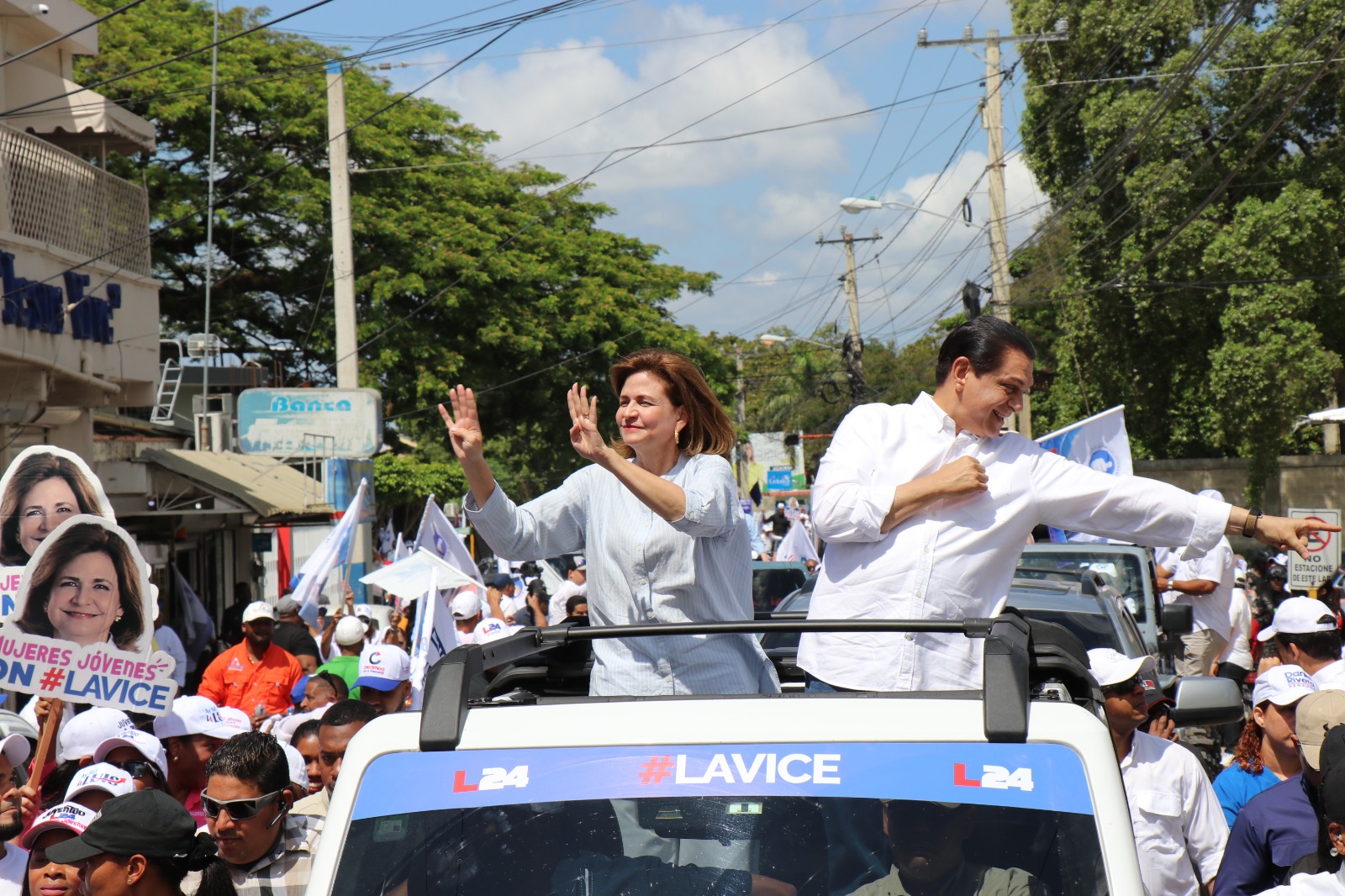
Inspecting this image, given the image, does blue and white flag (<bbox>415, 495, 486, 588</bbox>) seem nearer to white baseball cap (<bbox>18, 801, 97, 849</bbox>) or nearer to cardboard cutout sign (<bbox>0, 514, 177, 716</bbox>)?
cardboard cutout sign (<bbox>0, 514, 177, 716</bbox>)

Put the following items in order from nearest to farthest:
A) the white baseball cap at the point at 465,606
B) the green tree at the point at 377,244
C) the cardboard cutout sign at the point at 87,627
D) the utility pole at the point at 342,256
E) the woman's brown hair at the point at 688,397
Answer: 1. the woman's brown hair at the point at 688,397
2. the cardboard cutout sign at the point at 87,627
3. the white baseball cap at the point at 465,606
4. the utility pole at the point at 342,256
5. the green tree at the point at 377,244

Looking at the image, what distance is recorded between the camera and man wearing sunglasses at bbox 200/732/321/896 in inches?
168

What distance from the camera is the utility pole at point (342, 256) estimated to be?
18.9m

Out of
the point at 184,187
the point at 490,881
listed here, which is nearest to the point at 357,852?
the point at 490,881

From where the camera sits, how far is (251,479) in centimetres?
2075

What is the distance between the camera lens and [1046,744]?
2.38 m

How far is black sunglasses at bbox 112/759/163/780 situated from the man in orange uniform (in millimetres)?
4140

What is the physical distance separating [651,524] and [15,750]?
10.5 feet

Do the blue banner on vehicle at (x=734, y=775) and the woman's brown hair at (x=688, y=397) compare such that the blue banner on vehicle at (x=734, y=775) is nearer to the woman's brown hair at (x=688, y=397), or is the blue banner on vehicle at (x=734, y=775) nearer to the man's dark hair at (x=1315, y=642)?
the woman's brown hair at (x=688, y=397)

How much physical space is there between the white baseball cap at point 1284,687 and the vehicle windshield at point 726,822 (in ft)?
11.1

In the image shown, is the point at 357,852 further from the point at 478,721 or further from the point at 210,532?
the point at 210,532

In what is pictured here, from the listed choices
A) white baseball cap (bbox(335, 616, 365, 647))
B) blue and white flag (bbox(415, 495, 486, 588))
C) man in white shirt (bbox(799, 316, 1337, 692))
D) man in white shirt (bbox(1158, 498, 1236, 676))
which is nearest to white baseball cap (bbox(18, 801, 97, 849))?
man in white shirt (bbox(799, 316, 1337, 692))

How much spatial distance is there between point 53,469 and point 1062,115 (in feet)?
77.6

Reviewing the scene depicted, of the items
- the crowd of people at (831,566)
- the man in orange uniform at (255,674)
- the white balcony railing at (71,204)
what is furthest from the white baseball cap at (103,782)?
the white balcony railing at (71,204)
